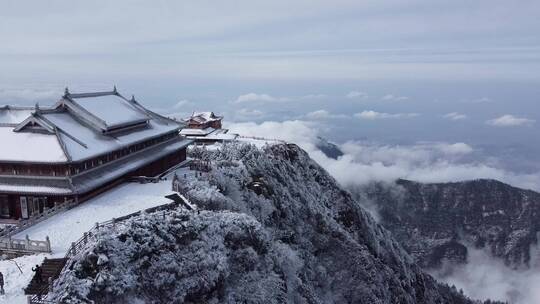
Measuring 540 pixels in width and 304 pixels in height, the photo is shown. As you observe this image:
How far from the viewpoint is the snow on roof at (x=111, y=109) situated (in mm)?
49803

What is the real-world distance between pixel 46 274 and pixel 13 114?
95.9ft

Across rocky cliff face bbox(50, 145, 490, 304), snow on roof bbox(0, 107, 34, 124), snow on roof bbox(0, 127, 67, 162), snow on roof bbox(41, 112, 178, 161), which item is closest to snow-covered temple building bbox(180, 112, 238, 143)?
rocky cliff face bbox(50, 145, 490, 304)

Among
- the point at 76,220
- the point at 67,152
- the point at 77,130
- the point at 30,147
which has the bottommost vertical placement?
the point at 76,220

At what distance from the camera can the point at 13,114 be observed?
162ft

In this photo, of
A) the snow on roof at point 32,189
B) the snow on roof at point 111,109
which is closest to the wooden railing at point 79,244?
the snow on roof at point 32,189

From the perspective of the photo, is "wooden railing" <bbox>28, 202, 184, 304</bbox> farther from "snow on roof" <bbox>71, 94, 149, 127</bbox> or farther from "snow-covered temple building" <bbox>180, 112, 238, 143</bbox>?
"snow-covered temple building" <bbox>180, 112, 238, 143</bbox>

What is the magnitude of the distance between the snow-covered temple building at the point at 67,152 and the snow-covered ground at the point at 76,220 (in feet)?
6.17

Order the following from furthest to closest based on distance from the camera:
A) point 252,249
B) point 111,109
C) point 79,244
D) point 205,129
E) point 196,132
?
point 205,129 → point 196,132 → point 111,109 → point 252,249 → point 79,244

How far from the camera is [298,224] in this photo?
58.1 metres

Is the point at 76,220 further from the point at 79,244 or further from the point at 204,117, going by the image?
the point at 204,117

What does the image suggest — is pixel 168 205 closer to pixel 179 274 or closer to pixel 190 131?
pixel 179 274

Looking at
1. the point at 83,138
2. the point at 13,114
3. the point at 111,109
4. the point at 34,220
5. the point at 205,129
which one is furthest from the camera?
the point at 205,129

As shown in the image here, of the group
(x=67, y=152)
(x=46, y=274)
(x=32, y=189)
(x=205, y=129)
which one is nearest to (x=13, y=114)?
(x=32, y=189)

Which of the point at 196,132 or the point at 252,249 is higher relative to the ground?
the point at 196,132
